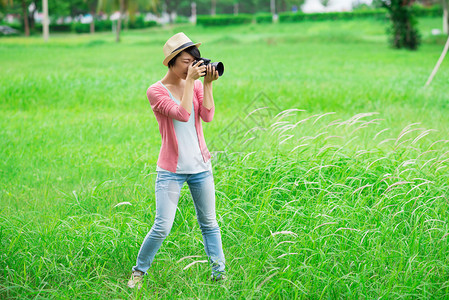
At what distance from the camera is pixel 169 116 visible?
265cm

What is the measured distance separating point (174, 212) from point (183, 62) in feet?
2.75

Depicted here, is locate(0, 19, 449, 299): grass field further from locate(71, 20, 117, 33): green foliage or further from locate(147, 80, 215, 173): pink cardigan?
locate(71, 20, 117, 33): green foliage

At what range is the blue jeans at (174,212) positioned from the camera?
106 inches

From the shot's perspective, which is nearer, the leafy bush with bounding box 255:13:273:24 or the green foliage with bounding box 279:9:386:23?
the green foliage with bounding box 279:9:386:23

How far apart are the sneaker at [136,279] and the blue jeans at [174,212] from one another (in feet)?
0.08

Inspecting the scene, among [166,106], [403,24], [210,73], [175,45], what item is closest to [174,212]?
[166,106]

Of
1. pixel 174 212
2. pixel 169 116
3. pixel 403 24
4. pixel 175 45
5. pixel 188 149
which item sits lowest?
pixel 174 212

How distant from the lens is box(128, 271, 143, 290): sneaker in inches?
110

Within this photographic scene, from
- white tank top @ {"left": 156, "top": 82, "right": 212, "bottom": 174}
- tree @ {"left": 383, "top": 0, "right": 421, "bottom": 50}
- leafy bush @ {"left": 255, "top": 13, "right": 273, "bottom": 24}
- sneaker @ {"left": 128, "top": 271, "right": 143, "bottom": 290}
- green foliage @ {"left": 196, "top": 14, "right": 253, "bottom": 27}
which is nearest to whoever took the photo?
white tank top @ {"left": 156, "top": 82, "right": 212, "bottom": 174}

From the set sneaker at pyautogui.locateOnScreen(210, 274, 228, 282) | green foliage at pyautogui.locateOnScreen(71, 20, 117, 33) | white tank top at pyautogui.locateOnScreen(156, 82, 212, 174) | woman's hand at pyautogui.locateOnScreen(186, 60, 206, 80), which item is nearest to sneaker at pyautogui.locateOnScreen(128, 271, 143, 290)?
sneaker at pyautogui.locateOnScreen(210, 274, 228, 282)

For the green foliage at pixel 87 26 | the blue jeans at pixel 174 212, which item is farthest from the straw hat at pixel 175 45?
the green foliage at pixel 87 26

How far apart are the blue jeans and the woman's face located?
57 cm

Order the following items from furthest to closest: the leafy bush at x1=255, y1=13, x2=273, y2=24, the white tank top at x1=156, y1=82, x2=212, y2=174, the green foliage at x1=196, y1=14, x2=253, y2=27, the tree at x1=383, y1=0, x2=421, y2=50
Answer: the leafy bush at x1=255, y1=13, x2=273, y2=24 < the green foliage at x1=196, y1=14, x2=253, y2=27 < the tree at x1=383, y1=0, x2=421, y2=50 < the white tank top at x1=156, y1=82, x2=212, y2=174

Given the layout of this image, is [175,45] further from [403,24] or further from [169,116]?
[403,24]
